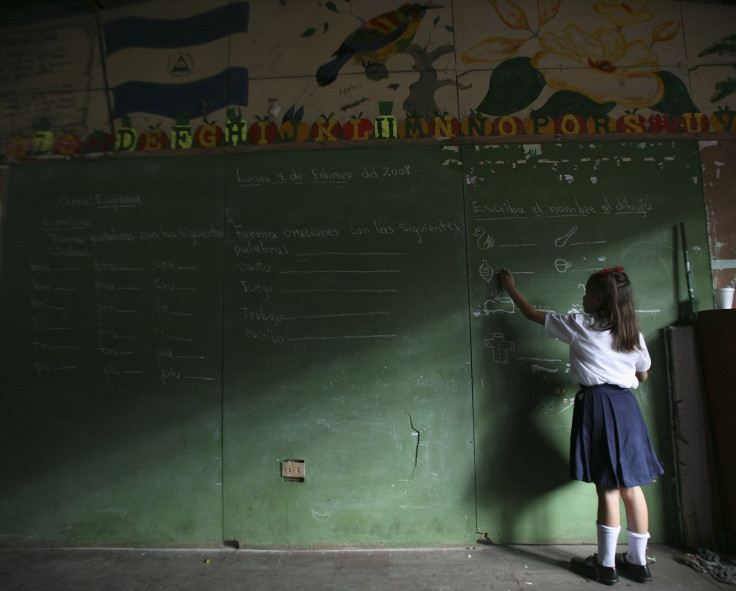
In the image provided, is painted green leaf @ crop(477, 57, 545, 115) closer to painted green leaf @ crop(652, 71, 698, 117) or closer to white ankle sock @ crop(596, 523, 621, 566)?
painted green leaf @ crop(652, 71, 698, 117)

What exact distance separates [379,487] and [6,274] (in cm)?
271

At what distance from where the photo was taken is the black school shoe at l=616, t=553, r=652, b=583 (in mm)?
1999

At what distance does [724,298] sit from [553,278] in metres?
0.92

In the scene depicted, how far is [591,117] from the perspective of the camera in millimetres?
2555

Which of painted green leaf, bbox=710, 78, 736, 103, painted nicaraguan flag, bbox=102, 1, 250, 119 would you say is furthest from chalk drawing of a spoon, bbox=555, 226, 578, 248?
painted nicaraguan flag, bbox=102, 1, 250, 119

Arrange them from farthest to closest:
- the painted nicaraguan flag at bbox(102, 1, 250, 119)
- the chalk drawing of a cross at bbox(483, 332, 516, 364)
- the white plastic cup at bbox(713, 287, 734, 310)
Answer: the painted nicaraguan flag at bbox(102, 1, 250, 119), the chalk drawing of a cross at bbox(483, 332, 516, 364), the white plastic cup at bbox(713, 287, 734, 310)

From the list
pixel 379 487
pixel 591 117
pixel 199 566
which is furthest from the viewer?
pixel 591 117

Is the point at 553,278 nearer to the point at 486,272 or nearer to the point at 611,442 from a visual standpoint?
the point at 486,272

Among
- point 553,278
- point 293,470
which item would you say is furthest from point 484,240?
point 293,470

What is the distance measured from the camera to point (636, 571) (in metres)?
2.01

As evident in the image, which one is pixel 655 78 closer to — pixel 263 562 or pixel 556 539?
pixel 556 539

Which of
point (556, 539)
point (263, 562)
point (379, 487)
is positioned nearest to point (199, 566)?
point (263, 562)

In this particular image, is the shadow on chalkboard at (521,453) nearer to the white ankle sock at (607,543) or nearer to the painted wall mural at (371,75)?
the white ankle sock at (607,543)

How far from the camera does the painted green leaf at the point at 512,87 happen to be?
2578 millimetres
